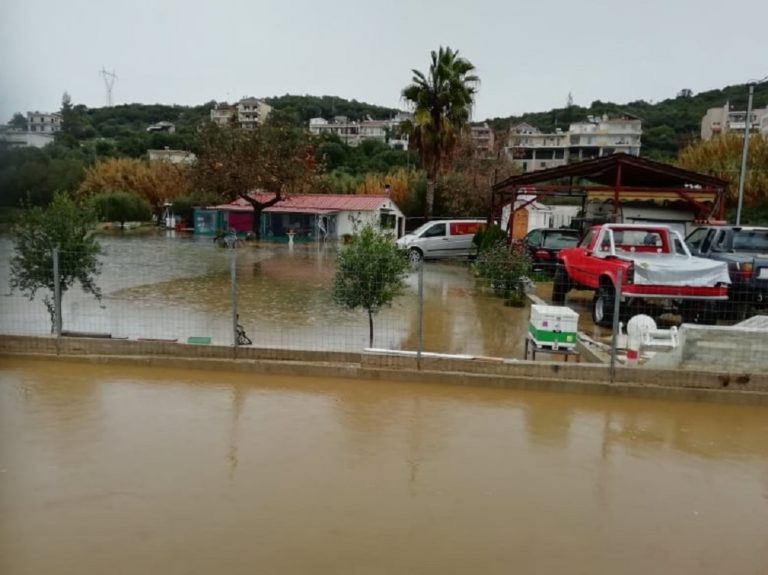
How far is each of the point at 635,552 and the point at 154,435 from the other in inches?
162

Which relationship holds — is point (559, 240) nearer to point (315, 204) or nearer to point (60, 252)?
point (60, 252)

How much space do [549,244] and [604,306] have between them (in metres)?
6.92

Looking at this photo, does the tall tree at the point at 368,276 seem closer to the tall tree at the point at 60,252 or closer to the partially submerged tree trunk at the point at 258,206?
the tall tree at the point at 60,252

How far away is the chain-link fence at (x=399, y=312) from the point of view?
9.26 m

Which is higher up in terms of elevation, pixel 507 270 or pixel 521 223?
pixel 521 223

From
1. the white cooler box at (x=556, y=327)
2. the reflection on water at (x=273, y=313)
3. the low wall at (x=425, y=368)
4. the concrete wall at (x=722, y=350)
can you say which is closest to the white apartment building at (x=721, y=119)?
the reflection on water at (x=273, y=313)

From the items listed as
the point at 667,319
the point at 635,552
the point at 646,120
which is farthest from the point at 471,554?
the point at 646,120

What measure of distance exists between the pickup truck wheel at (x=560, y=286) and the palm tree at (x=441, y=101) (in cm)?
1636

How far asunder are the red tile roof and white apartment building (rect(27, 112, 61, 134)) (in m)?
33.5

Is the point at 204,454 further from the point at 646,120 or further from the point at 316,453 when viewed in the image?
the point at 646,120

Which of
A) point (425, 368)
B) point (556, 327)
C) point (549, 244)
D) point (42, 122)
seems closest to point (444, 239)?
point (549, 244)

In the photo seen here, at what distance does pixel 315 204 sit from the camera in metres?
37.8

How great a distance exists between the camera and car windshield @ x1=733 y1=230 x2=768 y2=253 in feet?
39.0

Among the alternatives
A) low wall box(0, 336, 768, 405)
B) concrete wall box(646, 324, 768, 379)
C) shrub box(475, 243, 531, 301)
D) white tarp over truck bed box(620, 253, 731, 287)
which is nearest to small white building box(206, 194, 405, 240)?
shrub box(475, 243, 531, 301)
